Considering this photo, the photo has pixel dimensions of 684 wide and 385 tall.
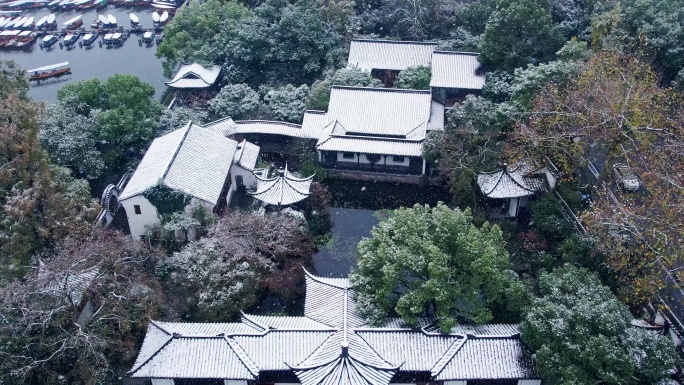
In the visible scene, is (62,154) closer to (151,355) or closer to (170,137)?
(170,137)

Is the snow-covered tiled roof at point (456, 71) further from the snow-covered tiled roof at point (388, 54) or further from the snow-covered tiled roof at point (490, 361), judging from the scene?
the snow-covered tiled roof at point (490, 361)

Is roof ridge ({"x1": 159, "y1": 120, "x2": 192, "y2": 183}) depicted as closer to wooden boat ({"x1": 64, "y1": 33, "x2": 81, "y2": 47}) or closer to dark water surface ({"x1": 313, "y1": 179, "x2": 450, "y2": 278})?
dark water surface ({"x1": 313, "y1": 179, "x2": 450, "y2": 278})

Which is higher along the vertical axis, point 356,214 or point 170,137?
point 170,137

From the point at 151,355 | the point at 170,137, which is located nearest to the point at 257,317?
the point at 151,355

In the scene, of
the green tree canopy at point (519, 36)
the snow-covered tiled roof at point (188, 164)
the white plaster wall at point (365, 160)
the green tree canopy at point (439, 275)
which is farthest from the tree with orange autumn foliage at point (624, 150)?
the snow-covered tiled roof at point (188, 164)

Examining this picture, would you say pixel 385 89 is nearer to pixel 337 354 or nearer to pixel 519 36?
pixel 519 36

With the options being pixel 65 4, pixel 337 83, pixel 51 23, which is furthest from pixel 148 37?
pixel 337 83
